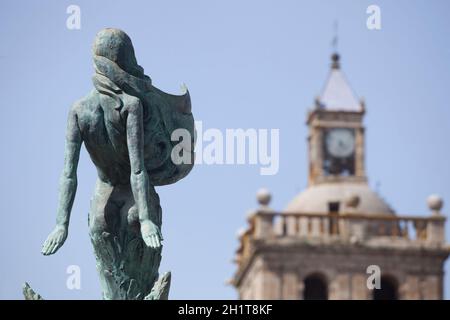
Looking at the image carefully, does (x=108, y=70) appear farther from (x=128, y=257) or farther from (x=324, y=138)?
(x=324, y=138)

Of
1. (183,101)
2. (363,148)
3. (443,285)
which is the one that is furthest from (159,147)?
(363,148)

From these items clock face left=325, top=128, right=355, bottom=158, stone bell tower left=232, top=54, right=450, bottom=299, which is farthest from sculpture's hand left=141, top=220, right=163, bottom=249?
clock face left=325, top=128, right=355, bottom=158

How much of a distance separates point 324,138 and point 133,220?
312 ft

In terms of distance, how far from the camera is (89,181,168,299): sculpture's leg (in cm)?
1877

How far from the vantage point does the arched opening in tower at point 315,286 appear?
338 feet

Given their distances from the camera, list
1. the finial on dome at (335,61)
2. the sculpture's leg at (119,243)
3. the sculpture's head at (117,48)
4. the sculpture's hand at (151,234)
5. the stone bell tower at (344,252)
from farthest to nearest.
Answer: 1. the finial on dome at (335,61)
2. the stone bell tower at (344,252)
3. the sculpture's leg at (119,243)
4. the sculpture's head at (117,48)
5. the sculpture's hand at (151,234)

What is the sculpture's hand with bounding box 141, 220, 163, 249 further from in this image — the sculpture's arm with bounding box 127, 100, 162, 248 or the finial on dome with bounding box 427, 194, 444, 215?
the finial on dome with bounding box 427, 194, 444, 215

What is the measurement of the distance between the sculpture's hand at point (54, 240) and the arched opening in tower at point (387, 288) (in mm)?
85340

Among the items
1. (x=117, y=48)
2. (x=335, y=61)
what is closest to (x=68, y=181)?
(x=117, y=48)

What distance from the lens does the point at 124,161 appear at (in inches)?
734

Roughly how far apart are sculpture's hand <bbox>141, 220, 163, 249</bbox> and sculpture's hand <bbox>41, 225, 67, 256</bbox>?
2.14 ft

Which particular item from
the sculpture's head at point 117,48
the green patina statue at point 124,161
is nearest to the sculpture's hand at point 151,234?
the green patina statue at point 124,161

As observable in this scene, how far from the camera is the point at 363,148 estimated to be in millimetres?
113250

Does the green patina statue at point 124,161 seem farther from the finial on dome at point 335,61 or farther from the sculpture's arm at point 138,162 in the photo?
the finial on dome at point 335,61
